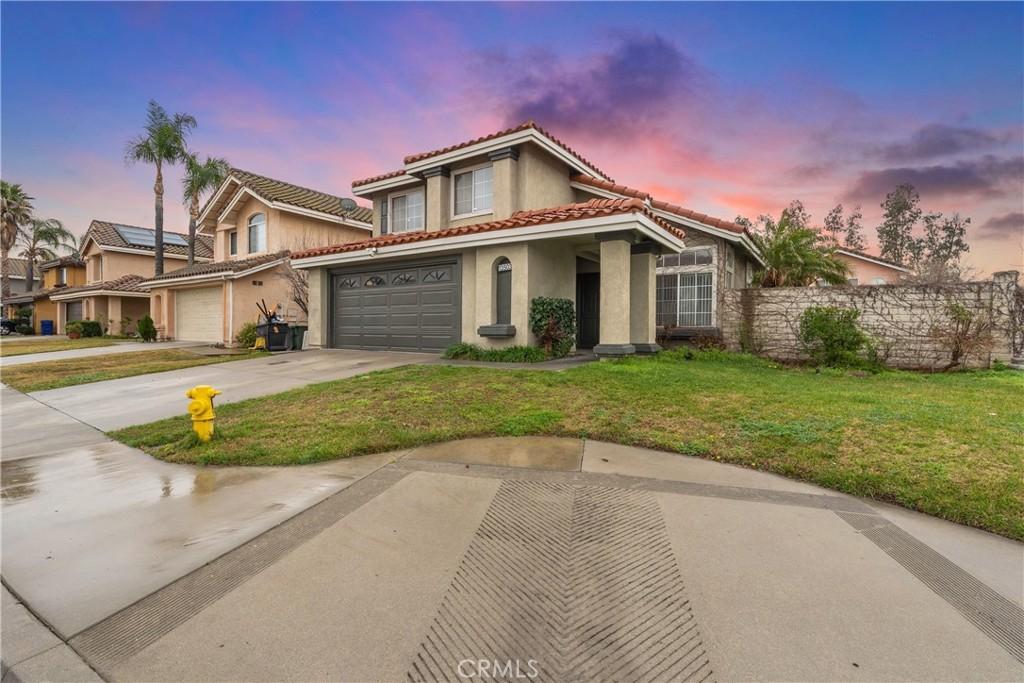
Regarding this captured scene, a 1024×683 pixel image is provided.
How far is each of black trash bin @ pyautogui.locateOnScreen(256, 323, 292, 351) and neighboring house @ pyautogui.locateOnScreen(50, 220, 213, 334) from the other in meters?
14.9

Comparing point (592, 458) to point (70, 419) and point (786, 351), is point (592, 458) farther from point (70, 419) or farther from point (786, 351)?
point (786, 351)

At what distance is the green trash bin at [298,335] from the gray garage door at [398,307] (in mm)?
2183

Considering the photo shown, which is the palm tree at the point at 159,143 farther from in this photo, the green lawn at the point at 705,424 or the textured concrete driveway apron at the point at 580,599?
the textured concrete driveway apron at the point at 580,599

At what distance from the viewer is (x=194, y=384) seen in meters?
8.97

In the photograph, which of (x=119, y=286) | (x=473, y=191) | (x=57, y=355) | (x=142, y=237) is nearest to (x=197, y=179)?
(x=119, y=286)

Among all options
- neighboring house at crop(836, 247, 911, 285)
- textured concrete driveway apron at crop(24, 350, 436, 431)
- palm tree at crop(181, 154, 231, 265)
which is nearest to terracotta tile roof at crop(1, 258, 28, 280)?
palm tree at crop(181, 154, 231, 265)

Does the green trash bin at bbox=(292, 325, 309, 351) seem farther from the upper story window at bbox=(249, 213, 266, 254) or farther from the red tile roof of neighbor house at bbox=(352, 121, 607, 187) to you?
the upper story window at bbox=(249, 213, 266, 254)

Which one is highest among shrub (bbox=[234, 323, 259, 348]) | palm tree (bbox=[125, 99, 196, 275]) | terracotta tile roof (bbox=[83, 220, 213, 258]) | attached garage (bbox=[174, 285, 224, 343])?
palm tree (bbox=[125, 99, 196, 275])

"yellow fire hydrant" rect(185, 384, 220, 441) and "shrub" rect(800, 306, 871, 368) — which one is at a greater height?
"shrub" rect(800, 306, 871, 368)

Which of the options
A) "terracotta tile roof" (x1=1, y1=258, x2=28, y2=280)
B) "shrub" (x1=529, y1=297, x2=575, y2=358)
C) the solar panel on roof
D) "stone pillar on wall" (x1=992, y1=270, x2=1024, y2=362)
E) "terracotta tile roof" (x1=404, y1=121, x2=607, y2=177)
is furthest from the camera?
"terracotta tile roof" (x1=1, y1=258, x2=28, y2=280)

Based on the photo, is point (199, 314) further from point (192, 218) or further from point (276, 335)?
point (192, 218)

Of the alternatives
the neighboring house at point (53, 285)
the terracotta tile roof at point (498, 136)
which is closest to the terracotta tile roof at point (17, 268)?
the neighboring house at point (53, 285)

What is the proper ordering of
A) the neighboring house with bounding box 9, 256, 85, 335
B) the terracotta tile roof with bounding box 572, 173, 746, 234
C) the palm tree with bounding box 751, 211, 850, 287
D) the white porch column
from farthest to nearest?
1. the neighboring house with bounding box 9, 256, 85, 335
2. the palm tree with bounding box 751, 211, 850, 287
3. the terracotta tile roof with bounding box 572, 173, 746, 234
4. the white porch column

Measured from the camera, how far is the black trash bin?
15047 millimetres
